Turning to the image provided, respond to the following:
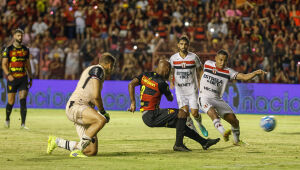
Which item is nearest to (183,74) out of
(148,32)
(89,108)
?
(89,108)

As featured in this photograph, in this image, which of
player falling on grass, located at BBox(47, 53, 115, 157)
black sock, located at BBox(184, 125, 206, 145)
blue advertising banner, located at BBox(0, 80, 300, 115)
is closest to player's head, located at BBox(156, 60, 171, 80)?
black sock, located at BBox(184, 125, 206, 145)

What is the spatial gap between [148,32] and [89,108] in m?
16.6

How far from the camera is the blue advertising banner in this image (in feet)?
77.6

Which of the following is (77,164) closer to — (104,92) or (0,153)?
(0,153)

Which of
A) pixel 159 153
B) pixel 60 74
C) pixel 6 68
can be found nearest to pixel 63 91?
pixel 60 74

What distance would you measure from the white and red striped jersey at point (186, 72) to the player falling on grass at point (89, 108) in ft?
12.8

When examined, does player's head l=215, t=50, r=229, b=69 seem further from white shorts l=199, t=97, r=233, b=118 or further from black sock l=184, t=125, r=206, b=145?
black sock l=184, t=125, r=206, b=145

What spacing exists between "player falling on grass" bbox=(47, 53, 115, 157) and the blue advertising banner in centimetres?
1441

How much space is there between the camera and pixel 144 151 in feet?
36.5

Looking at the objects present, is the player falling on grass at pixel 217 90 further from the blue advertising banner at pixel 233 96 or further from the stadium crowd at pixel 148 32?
the blue advertising banner at pixel 233 96

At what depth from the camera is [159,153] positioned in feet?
35.4

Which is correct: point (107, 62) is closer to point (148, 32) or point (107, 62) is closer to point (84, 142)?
point (84, 142)

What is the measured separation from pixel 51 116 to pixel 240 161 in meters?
12.8

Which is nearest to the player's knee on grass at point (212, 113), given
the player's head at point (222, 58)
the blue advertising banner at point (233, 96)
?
the player's head at point (222, 58)
